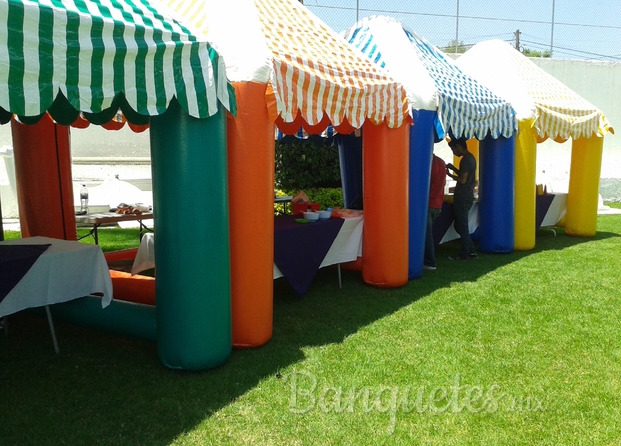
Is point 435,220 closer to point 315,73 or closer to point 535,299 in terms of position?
point 535,299

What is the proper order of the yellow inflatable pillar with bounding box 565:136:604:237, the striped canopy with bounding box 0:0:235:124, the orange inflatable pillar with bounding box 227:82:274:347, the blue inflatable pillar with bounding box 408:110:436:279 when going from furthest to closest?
the yellow inflatable pillar with bounding box 565:136:604:237 → the blue inflatable pillar with bounding box 408:110:436:279 → the orange inflatable pillar with bounding box 227:82:274:347 → the striped canopy with bounding box 0:0:235:124

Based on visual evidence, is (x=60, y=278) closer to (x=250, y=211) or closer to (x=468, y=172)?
(x=250, y=211)

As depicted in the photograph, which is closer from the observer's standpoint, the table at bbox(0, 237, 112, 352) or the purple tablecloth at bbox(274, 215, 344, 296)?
the table at bbox(0, 237, 112, 352)

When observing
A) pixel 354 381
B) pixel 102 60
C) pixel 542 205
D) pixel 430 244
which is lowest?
pixel 354 381

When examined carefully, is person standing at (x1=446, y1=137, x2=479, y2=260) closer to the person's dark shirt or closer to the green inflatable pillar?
the person's dark shirt

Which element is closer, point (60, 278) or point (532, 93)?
point (60, 278)

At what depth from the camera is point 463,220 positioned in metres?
7.80

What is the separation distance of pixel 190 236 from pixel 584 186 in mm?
8172

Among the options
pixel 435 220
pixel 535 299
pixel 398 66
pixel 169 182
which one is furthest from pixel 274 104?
pixel 435 220

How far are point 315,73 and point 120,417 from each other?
2.99m

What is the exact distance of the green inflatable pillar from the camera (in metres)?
3.53

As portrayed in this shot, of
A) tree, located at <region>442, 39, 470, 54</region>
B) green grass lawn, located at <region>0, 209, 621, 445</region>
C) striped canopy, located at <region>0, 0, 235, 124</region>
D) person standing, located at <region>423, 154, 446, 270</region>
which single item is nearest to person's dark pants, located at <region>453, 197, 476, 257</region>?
person standing, located at <region>423, 154, 446, 270</region>

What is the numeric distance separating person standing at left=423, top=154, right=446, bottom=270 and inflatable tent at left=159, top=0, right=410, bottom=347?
5.50 ft

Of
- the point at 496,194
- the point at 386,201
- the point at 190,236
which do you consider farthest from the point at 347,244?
the point at 496,194
